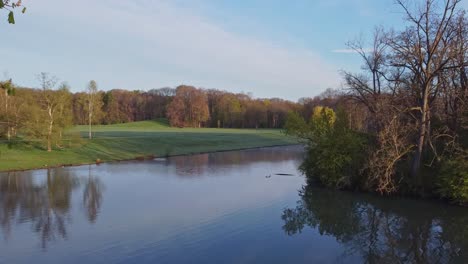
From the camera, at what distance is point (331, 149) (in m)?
22.6

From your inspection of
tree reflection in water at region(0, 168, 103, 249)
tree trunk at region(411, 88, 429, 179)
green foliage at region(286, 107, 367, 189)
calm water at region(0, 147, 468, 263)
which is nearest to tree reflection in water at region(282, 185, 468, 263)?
calm water at region(0, 147, 468, 263)

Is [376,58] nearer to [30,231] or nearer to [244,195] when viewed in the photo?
[244,195]

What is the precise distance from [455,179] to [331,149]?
6.62 meters

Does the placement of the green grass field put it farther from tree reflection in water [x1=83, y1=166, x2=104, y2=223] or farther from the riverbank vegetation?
the riverbank vegetation

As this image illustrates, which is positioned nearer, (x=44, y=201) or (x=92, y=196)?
(x=44, y=201)

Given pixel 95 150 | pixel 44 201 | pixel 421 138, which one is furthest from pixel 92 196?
pixel 95 150

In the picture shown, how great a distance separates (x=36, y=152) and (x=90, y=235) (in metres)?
24.1

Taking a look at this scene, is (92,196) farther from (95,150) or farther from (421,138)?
(95,150)

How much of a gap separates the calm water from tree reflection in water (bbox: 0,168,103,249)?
43 millimetres

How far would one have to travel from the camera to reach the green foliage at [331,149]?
22031 mm

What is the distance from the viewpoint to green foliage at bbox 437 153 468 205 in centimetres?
1730

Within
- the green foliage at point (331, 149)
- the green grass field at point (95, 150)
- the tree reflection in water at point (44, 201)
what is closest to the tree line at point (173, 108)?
the green grass field at point (95, 150)

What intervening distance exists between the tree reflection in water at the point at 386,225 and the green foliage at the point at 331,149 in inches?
61.7

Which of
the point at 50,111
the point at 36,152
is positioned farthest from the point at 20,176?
the point at 50,111
